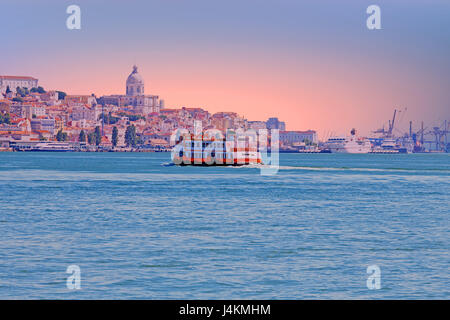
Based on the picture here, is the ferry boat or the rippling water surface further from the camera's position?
the ferry boat

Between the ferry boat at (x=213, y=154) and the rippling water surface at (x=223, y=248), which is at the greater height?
the ferry boat at (x=213, y=154)

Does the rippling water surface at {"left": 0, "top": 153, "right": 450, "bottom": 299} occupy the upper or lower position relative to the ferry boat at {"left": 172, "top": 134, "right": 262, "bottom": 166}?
lower

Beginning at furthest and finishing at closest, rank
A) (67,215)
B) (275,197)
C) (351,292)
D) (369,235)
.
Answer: (275,197)
(67,215)
(369,235)
(351,292)

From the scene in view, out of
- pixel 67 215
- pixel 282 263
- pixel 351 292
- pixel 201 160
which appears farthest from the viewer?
pixel 201 160

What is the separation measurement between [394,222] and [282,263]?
1007cm

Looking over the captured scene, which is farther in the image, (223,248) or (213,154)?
(213,154)

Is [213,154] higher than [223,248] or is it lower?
higher

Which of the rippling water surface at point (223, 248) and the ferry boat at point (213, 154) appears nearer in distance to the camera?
the rippling water surface at point (223, 248)

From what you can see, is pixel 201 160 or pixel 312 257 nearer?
pixel 312 257

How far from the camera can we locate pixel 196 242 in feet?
60.1

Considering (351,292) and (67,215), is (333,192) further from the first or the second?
(351,292)
